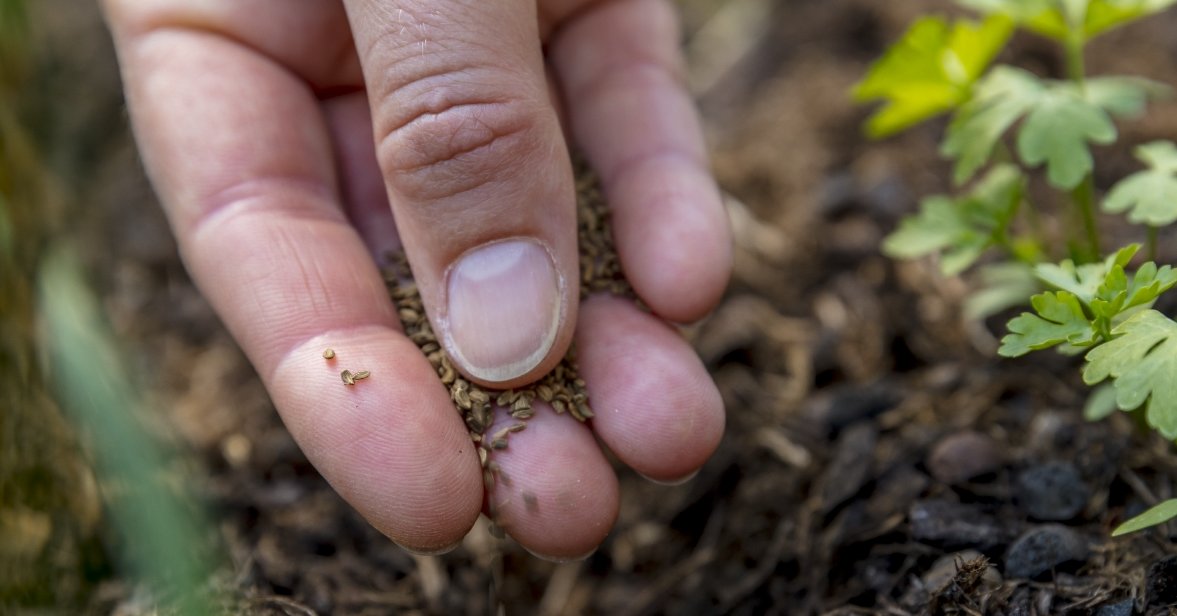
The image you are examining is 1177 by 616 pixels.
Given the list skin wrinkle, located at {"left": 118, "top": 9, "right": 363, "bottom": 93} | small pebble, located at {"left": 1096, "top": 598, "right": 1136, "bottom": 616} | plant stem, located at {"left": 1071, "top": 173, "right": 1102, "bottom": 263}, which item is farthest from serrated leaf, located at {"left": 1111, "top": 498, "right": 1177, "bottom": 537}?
skin wrinkle, located at {"left": 118, "top": 9, "right": 363, "bottom": 93}

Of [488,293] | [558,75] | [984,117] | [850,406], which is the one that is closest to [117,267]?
[558,75]

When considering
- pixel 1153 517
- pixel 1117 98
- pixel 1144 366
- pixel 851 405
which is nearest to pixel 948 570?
pixel 1153 517

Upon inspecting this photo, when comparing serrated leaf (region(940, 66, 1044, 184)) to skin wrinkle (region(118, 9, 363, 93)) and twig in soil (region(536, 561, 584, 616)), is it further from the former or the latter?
skin wrinkle (region(118, 9, 363, 93))

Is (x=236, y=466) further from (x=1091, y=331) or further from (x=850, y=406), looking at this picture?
(x=1091, y=331)

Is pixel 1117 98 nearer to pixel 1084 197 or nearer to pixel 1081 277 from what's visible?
pixel 1084 197

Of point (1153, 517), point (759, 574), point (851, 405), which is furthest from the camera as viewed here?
point (851, 405)

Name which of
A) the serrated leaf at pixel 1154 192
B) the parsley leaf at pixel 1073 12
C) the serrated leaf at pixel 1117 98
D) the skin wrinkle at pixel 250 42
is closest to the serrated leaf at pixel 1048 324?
the serrated leaf at pixel 1154 192
